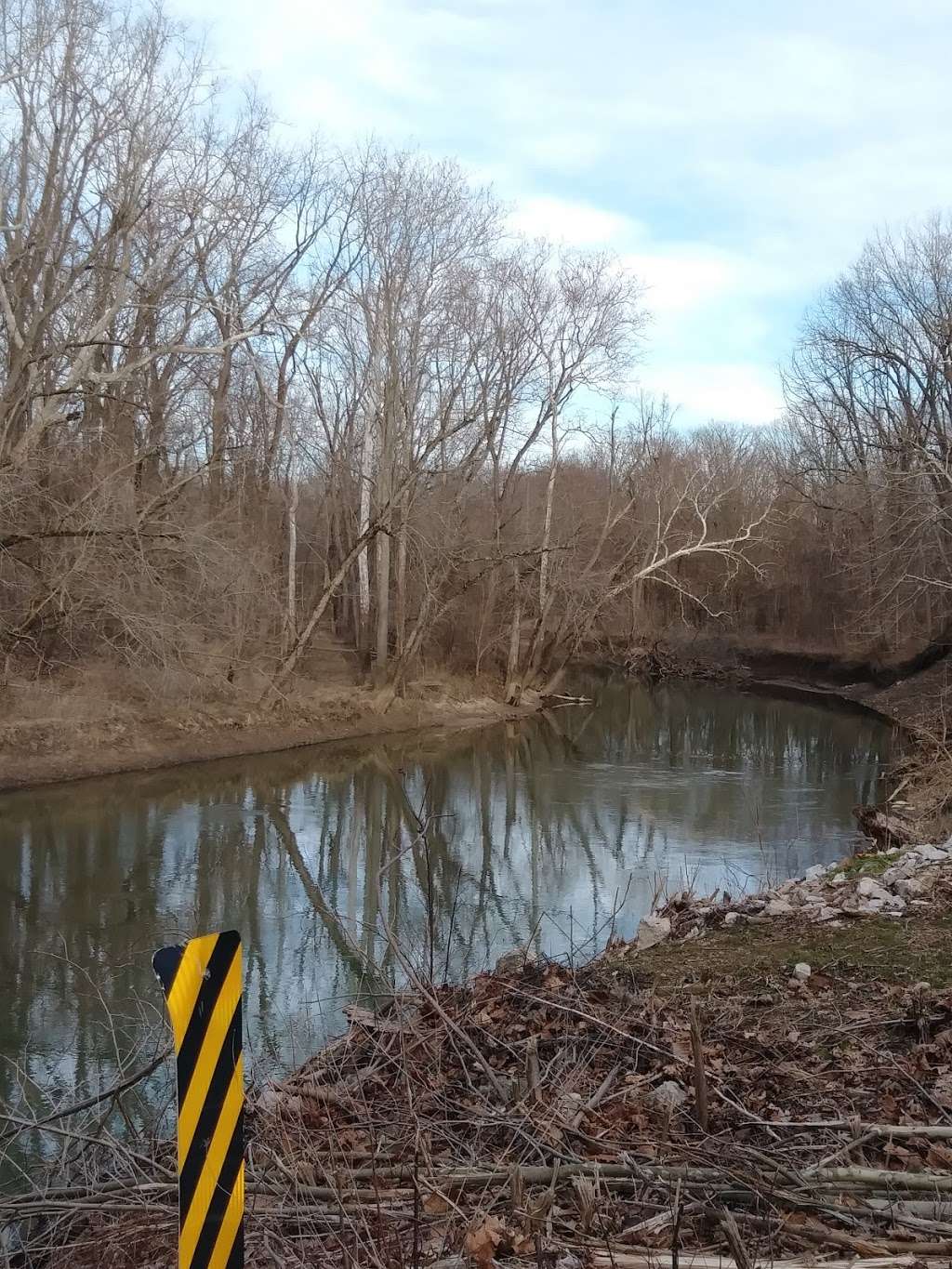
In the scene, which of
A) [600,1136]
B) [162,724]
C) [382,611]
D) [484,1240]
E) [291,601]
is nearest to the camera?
[484,1240]

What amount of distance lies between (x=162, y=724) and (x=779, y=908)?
15279mm

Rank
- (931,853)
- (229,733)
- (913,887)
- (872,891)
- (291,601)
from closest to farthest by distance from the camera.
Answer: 1. (913,887)
2. (872,891)
3. (931,853)
4. (229,733)
5. (291,601)

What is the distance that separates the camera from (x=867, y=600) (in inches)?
1420

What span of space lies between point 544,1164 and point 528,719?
25438 mm

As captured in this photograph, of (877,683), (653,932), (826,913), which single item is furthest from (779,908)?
(877,683)

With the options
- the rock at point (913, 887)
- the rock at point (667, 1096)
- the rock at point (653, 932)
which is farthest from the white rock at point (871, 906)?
the rock at point (667, 1096)

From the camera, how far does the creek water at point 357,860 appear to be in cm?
862

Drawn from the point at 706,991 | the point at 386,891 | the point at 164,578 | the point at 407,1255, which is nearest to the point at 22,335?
the point at 164,578

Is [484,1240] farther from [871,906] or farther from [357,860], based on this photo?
[357,860]

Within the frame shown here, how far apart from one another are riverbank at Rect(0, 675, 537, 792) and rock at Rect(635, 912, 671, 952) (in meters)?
12.6

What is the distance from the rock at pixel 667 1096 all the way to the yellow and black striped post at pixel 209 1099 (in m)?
2.20

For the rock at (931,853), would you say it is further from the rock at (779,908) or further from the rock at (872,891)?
the rock at (779,908)

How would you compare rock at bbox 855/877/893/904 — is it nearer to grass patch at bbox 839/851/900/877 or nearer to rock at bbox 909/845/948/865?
grass patch at bbox 839/851/900/877

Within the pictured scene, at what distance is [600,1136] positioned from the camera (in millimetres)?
4270
